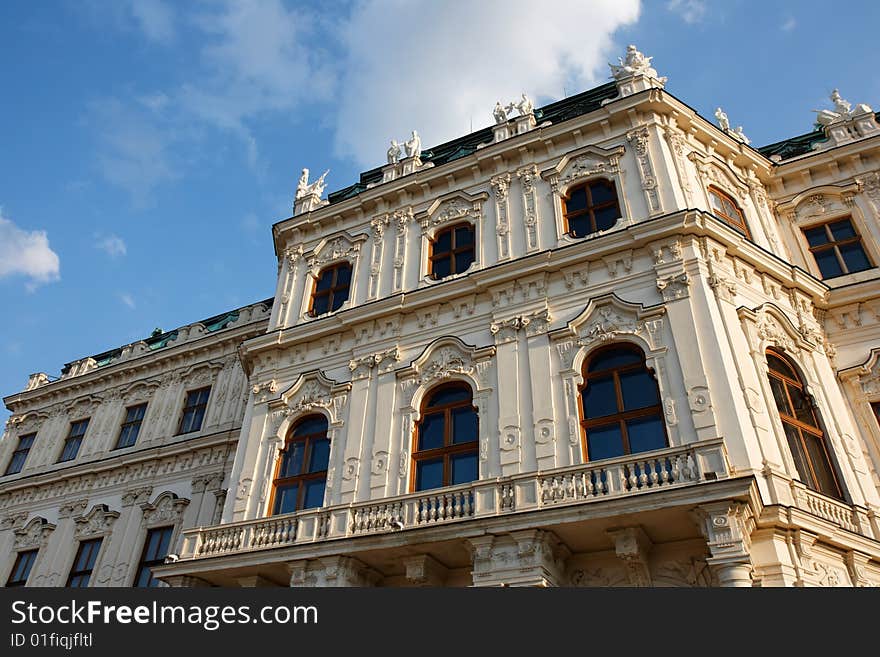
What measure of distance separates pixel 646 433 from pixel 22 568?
20.7 meters

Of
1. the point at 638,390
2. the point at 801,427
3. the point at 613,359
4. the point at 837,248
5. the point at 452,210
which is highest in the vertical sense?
the point at 452,210

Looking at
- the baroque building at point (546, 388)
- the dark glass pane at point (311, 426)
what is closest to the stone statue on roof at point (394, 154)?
the baroque building at point (546, 388)

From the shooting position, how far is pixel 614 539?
12.6 meters

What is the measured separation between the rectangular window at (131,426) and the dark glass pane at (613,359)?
17.8m

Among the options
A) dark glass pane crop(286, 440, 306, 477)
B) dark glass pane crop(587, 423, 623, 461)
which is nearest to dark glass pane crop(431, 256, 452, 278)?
dark glass pane crop(286, 440, 306, 477)

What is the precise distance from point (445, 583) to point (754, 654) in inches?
271

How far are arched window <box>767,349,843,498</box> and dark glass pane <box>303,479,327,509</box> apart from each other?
10.1 meters

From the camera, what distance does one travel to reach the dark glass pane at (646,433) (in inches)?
545

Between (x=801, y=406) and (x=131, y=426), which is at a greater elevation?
(x=131, y=426)

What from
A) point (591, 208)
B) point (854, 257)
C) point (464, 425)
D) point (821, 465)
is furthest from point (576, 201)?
point (821, 465)

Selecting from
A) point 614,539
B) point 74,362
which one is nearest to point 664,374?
point 614,539

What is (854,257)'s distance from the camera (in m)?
19.3

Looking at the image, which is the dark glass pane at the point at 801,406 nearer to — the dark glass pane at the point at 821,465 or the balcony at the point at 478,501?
the dark glass pane at the point at 821,465

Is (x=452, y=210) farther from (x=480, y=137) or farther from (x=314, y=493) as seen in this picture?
(x=314, y=493)
